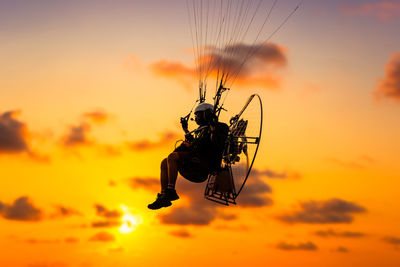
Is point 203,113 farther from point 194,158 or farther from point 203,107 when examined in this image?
point 194,158

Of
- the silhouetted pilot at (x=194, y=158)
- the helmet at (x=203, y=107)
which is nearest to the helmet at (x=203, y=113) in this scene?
the helmet at (x=203, y=107)

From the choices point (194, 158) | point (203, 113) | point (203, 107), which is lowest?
point (194, 158)

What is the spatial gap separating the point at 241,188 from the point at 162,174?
3.24m

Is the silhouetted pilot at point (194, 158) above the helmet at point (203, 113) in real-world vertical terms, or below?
below

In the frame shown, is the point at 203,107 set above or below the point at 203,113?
above

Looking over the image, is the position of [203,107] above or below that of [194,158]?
above

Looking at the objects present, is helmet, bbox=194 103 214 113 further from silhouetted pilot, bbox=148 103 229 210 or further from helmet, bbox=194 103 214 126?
silhouetted pilot, bbox=148 103 229 210

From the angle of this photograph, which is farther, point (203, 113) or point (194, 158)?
point (203, 113)

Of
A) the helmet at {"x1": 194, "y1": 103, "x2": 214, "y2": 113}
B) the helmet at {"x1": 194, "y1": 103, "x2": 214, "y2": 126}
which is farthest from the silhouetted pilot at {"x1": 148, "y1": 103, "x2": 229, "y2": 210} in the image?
the helmet at {"x1": 194, "y1": 103, "x2": 214, "y2": 113}

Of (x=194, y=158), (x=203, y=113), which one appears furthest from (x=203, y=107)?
(x=194, y=158)

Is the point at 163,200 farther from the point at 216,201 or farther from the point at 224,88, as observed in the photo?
the point at 224,88

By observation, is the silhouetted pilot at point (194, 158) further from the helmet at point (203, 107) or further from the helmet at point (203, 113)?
the helmet at point (203, 107)

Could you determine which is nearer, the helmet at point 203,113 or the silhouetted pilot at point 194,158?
the silhouetted pilot at point 194,158

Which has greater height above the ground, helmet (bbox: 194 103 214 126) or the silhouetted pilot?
helmet (bbox: 194 103 214 126)
